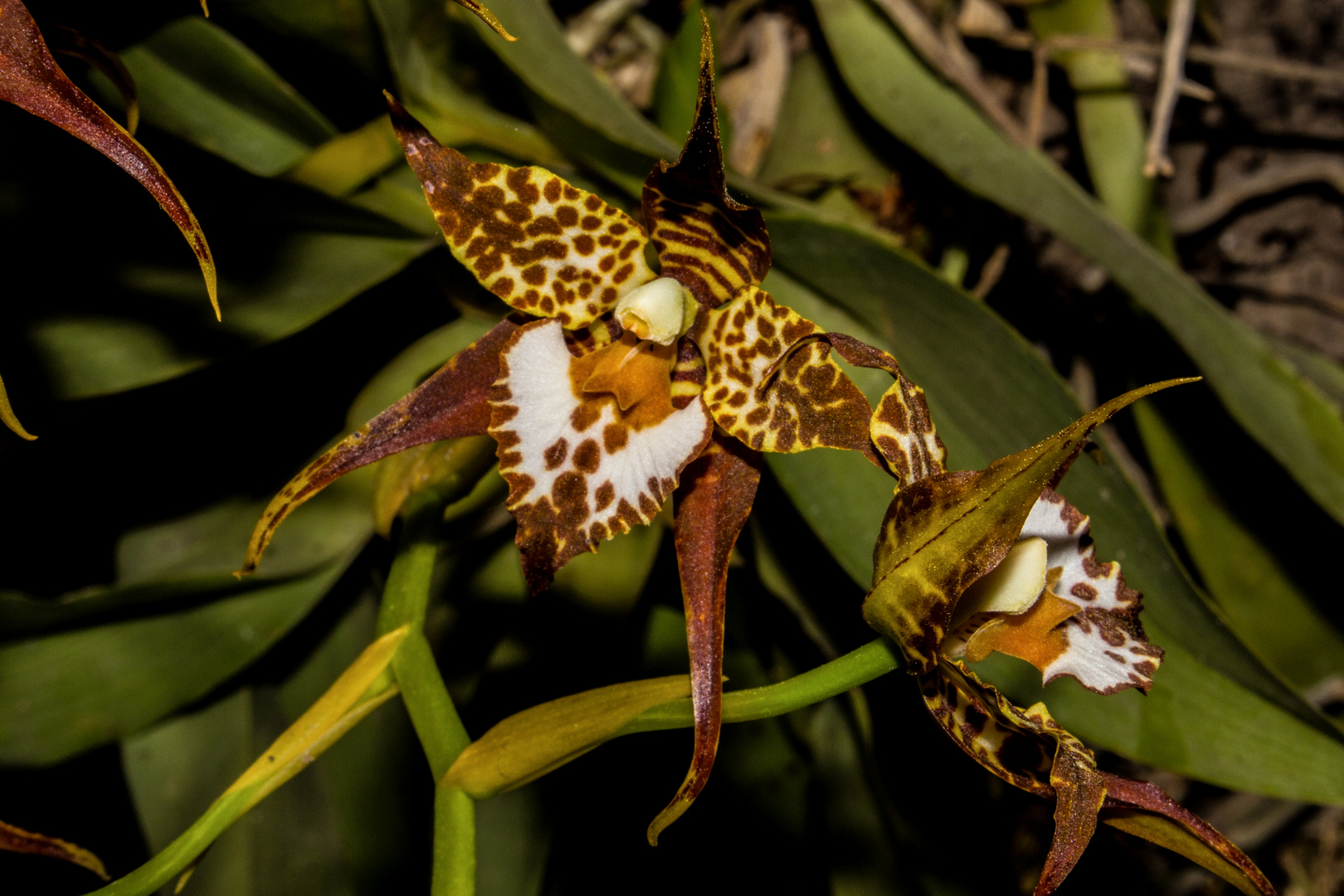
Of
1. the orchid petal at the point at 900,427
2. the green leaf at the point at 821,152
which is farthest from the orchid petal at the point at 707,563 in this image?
the green leaf at the point at 821,152

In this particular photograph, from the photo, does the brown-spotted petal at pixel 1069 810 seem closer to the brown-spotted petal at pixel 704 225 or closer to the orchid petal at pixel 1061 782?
the orchid petal at pixel 1061 782

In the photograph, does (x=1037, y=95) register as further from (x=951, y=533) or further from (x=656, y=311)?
(x=951, y=533)

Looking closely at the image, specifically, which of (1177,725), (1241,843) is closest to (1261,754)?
(1177,725)

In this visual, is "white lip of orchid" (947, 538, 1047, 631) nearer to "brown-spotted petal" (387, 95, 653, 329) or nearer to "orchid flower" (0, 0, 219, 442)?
"brown-spotted petal" (387, 95, 653, 329)

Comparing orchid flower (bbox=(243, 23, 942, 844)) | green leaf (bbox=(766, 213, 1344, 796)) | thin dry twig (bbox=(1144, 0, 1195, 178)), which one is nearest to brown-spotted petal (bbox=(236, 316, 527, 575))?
orchid flower (bbox=(243, 23, 942, 844))

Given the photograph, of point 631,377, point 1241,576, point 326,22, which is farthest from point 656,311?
point 1241,576

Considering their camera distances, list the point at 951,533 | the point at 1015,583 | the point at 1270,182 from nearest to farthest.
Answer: the point at 951,533, the point at 1015,583, the point at 1270,182
